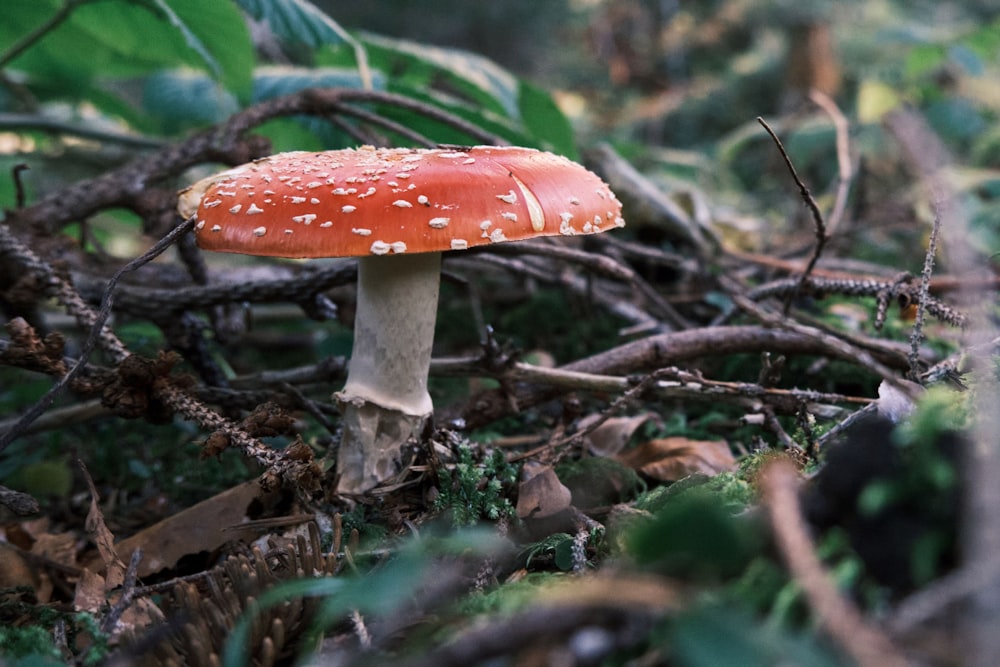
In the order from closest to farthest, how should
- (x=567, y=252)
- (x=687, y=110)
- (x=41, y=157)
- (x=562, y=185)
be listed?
(x=562, y=185) < (x=567, y=252) < (x=41, y=157) < (x=687, y=110)

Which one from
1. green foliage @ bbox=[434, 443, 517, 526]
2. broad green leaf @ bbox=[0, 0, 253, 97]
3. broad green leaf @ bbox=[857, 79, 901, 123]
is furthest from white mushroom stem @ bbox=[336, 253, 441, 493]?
broad green leaf @ bbox=[857, 79, 901, 123]

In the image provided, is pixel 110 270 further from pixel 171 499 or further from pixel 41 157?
pixel 41 157

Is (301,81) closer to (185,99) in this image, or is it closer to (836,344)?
(185,99)

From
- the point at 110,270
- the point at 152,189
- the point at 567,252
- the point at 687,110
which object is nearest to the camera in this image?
the point at 567,252

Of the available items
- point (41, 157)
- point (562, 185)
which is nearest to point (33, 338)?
point (562, 185)

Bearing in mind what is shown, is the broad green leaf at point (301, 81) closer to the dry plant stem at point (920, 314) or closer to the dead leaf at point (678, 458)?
the dead leaf at point (678, 458)

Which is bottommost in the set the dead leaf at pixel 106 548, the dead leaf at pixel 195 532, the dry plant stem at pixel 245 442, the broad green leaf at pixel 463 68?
the dead leaf at pixel 195 532

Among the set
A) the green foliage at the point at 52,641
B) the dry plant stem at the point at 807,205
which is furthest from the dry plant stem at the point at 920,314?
the green foliage at the point at 52,641
